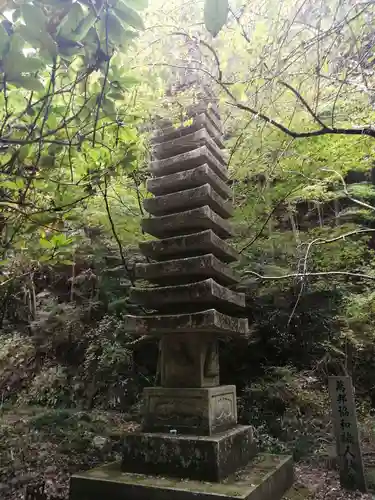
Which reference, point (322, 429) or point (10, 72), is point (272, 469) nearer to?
point (322, 429)

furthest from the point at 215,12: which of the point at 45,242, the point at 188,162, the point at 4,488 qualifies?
the point at 4,488

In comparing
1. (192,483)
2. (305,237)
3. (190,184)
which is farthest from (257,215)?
(192,483)

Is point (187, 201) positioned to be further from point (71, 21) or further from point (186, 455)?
point (71, 21)

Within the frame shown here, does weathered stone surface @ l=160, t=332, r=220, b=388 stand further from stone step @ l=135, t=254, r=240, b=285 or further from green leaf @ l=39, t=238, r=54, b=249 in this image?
Result: green leaf @ l=39, t=238, r=54, b=249

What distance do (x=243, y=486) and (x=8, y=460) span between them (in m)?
3.63

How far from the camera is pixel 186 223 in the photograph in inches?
173

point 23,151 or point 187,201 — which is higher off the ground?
point 187,201

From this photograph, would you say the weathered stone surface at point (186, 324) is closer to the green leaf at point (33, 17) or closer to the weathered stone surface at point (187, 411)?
the weathered stone surface at point (187, 411)

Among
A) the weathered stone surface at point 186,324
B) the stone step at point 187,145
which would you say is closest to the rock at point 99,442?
the weathered stone surface at point 186,324

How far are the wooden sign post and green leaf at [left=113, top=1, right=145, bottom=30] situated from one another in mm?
4997

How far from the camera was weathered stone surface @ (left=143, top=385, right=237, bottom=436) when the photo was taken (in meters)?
3.91

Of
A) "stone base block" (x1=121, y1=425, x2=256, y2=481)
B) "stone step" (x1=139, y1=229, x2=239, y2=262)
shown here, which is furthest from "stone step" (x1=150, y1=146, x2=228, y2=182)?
"stone base block" (x1=121, y1=425, x2=256, y2=481)

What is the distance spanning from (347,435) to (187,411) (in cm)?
242

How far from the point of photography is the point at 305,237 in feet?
29.3
